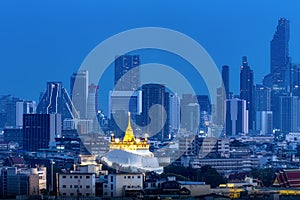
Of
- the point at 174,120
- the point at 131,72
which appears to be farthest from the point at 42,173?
the point at 131,72

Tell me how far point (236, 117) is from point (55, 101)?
34.0 ft

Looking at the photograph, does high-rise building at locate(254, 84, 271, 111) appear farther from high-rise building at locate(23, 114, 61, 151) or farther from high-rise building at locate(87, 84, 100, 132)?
high-rise building at locate(23, 114, 61, 151)

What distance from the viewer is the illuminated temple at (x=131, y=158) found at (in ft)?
120

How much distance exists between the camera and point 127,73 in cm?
7600

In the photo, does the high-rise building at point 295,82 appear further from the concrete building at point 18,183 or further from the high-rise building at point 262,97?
the concrete building at point 18,183

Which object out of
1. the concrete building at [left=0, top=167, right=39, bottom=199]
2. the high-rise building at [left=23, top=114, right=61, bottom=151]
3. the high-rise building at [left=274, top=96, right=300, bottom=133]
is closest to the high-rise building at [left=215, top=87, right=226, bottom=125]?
the high-rise building at [left=274, top=96, right=300, bottom=133]

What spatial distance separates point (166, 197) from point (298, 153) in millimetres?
28641

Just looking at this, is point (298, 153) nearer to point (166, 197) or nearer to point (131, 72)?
point (131, 72)

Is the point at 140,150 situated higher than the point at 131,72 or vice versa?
the point at 131,72

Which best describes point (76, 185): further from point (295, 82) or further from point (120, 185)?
point (295, 82)

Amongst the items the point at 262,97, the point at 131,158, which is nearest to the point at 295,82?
the point at 262,97

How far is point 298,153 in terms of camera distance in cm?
5397

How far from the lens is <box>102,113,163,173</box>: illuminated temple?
36606 millimetres

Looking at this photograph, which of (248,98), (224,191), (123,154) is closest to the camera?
(224,191)
